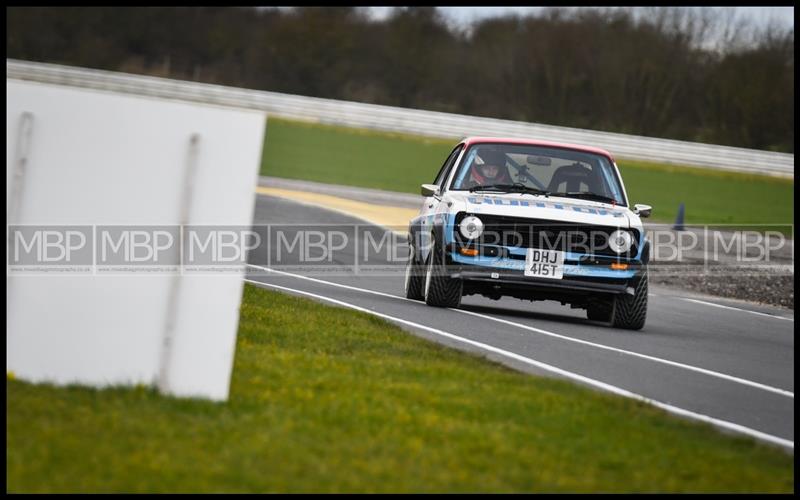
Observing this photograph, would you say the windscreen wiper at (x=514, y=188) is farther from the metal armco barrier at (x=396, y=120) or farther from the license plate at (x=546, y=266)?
the metal armco barrier at (x=396, y=120)

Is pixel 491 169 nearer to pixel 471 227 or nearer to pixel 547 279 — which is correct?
pixel 471 227

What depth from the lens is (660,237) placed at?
24359 millimetres

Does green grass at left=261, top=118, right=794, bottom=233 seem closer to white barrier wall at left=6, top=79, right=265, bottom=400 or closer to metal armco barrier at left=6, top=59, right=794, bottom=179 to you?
metal armco barrier at left=6, top=59, right=794, bottom=179

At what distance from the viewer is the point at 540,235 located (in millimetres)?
11320

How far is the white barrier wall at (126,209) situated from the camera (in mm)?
5918

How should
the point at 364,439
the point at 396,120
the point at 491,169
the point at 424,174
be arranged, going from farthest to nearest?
the point at 396,120, the point at 424,174, the point at 491,169, the point at 364,439

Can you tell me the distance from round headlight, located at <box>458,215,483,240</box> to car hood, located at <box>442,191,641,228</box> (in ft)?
0.23

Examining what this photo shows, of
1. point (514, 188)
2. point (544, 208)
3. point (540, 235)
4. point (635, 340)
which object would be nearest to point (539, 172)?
point (514, 188)

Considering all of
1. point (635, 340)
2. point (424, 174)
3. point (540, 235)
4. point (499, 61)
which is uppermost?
point (499, 61)

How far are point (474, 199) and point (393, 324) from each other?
1920mm

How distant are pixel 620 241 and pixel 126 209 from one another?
6.32 meters

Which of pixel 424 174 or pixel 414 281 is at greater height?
pixel 424 174

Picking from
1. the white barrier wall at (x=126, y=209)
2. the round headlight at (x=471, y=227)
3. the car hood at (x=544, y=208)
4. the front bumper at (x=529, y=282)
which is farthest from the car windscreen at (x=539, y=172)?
the white barrier wall at (x=126, y=209)
